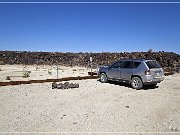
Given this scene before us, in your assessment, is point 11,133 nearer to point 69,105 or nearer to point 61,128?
point 61,128

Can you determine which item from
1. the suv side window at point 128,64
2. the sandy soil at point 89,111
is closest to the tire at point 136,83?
the suv side window at point 128,64

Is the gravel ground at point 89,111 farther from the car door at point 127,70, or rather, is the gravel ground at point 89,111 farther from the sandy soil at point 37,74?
the sandy soil at point 37,74

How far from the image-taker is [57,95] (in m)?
12.9

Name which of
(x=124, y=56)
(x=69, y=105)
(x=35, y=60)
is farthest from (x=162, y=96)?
(x=35, y=60)

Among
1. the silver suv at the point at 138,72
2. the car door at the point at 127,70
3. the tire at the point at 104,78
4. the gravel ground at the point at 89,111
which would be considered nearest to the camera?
the gravel ground at the point at 89,111

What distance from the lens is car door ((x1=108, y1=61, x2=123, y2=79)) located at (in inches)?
666

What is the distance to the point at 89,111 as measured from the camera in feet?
31.9

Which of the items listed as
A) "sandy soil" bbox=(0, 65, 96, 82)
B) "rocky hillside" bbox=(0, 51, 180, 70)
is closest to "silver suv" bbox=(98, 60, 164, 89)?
"sandy soil" bbox=(0, 65, 96, 82)

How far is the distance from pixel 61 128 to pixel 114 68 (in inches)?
393

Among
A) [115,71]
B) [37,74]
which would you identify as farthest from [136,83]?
[37,74]

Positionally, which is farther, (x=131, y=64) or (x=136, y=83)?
(x=131, y=64)

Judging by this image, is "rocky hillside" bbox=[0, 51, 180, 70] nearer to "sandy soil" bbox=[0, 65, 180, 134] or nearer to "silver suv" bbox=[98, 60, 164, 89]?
"silver suv" bbox=[98, 60, 164, 89]

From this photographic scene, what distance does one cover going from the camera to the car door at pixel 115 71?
16913 millimetres

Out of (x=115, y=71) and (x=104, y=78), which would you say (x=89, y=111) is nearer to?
(x=115, y=71)
